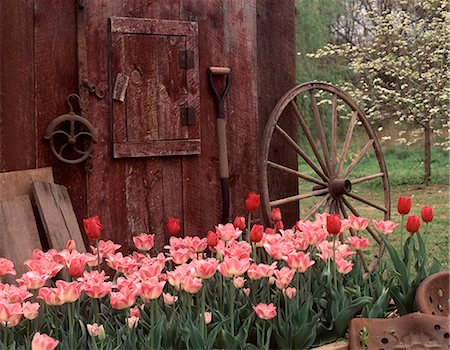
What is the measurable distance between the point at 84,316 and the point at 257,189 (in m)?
2.01

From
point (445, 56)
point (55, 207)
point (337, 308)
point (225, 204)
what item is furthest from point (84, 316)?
point (445, 56)

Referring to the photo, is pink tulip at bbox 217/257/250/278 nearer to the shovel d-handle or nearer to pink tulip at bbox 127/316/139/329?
pink tulip at bbox 127/316/139/329

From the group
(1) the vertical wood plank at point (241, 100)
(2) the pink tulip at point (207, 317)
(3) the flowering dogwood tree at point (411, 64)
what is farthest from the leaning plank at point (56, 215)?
(3) the flowering dogwood tree at point (411, 64)

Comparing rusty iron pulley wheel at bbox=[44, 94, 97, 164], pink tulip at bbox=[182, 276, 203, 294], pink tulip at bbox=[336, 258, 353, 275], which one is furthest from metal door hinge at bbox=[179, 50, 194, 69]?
pink tulip at bbox=[182, 276, 203, 294]

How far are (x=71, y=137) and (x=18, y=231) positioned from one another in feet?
1.74

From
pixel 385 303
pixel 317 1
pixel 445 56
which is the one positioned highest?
pixel 317 1

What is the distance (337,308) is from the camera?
2053 millimetres

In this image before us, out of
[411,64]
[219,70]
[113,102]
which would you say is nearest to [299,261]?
[113,102]

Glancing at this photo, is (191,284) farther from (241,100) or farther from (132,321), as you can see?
(241,100)

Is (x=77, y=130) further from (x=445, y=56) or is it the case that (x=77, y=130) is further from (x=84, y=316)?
(x=445, y=56)

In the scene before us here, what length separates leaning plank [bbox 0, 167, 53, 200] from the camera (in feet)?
10.0

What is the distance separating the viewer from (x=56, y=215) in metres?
3.04

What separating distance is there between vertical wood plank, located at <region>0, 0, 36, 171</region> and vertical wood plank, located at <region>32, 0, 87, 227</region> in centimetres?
3

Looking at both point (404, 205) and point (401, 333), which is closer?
point (401, 333)
